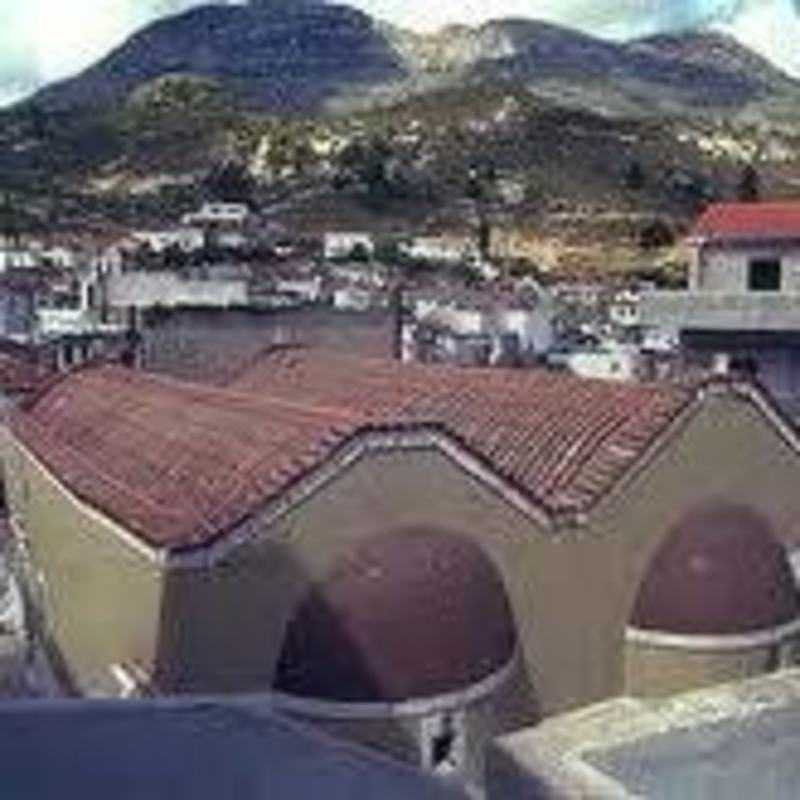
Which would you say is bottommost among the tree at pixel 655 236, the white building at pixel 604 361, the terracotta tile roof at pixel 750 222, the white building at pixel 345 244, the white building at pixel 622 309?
the white building at pixel 622 309

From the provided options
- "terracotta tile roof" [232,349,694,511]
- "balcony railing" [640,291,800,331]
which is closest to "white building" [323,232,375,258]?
"balcony railing" [640,291,800,331]

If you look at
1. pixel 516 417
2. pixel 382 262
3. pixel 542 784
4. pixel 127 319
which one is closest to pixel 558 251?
pixel 382 262

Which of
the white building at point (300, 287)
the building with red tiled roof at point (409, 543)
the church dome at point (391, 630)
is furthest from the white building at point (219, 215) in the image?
the church dome at point (391, 630)

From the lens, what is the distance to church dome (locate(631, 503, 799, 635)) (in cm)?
2447

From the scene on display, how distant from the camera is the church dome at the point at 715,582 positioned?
2447 cm

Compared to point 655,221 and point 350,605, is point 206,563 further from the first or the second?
point 655,221

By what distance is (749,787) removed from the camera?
1841 cm

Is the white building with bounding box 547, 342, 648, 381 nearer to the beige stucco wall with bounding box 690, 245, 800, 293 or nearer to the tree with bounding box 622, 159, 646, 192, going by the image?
the beige stucco wall with bounding box 690, 245, 800, 293

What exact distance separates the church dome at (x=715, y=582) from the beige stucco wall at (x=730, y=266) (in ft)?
63.8

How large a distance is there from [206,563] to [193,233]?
378ft

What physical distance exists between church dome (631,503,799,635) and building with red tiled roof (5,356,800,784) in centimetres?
8

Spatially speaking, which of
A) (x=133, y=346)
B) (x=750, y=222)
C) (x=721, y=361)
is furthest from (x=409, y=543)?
(x=133, y=346)

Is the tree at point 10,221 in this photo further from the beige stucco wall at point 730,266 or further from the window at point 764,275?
the window at point 764,275

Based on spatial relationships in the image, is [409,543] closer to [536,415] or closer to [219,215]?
[536,415]
